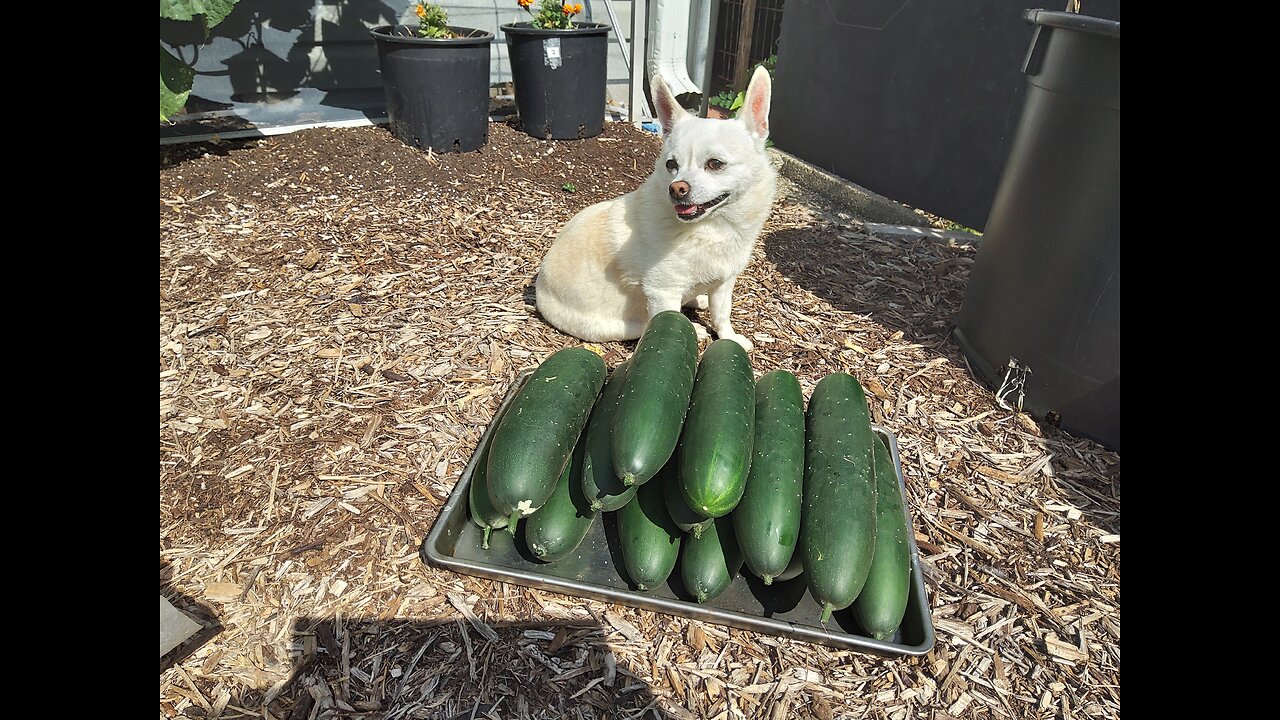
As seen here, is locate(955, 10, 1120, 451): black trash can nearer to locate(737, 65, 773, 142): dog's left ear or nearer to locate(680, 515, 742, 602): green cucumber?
locate(737, 65, 773, 142): dog's left ear

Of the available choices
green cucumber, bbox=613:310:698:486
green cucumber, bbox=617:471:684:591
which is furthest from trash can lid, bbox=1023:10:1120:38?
green cucumber, bbox=617:471:684:591

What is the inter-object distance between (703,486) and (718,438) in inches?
7.7

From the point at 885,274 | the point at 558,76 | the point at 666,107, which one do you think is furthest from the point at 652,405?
the point at 558,76

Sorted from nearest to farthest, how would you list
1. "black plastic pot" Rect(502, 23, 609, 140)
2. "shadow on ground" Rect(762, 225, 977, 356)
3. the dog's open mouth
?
1. the dog's open mouth
2. "shadow on ground" Rect(762, 225, 977, 356)
3. "black plastic pot" Rect(502, 23, 609, 140)

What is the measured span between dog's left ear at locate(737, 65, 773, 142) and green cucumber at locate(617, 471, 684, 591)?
196 centimetres

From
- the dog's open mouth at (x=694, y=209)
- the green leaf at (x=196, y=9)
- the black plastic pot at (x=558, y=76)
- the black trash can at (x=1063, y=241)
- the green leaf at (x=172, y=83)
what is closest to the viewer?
the black trash can at (x=1063, y=241)

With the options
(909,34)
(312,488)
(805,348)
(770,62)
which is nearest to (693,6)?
(770,62)

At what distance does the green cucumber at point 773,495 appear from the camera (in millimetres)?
2033

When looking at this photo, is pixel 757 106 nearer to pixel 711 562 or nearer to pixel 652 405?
pixel 652 405

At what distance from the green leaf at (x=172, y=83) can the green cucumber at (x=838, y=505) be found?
5887 mm

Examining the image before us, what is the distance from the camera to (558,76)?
21.9 ft

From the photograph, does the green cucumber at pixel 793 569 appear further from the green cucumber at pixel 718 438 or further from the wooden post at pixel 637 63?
the wooden post at pixel 637 63

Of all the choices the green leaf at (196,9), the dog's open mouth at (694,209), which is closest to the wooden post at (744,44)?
the green leaf at (196,9)

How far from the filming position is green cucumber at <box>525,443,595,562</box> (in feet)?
7.30
